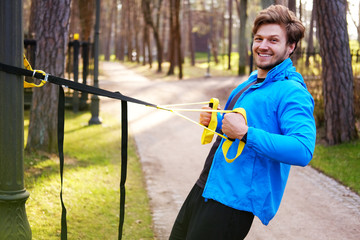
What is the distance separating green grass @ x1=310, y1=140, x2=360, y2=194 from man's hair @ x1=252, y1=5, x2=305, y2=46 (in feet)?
16.2

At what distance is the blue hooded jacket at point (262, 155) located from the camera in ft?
8.00

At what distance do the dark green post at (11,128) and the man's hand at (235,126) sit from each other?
109 centimetres

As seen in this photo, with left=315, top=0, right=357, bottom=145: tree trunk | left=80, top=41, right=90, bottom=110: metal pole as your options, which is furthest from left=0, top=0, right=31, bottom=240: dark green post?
left=80, top=41, right=90, bottom=110: metal pole

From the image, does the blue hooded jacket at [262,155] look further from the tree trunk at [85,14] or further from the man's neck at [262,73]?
the tree trunk at [85,14]

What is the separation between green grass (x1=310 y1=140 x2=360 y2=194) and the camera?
24.9 ft

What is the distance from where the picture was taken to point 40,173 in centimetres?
662

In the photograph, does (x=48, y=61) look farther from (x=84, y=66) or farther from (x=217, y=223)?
(x=84, y=66)

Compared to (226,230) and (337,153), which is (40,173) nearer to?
(226,230)

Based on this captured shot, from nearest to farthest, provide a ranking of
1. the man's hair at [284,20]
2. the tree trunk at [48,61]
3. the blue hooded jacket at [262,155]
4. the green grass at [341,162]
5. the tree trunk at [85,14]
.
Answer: the blue hooded jacket at [262,155] < the man's hair at [284,20] < the green grass at [341,162] < the tree trunk at [48,61] < the tree trunk at [85,14]

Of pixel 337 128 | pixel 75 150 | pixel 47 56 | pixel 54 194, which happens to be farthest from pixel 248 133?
pixel 337 128

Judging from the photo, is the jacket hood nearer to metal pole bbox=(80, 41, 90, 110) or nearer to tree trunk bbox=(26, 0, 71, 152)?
tree trunk bbox=(26, 0, 71, 152)

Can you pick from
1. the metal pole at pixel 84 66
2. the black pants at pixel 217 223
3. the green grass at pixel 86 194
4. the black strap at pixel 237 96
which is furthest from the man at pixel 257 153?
the metal pole at pixel 84 66

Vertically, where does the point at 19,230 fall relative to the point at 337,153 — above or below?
above

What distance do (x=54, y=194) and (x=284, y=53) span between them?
4.00 meters
